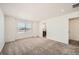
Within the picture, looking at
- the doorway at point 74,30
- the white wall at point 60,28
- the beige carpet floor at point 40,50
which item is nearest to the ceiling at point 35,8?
the white wall at point 60,28

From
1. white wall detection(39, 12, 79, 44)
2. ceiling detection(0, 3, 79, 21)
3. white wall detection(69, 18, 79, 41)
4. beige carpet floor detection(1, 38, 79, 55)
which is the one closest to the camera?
ceiling detection(0, 3, 79, 21)

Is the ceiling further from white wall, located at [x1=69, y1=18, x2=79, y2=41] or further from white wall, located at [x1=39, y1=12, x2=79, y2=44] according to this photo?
white wall, located at [x1=69, y1=18, x2=79, y2=41]

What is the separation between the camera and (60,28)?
5355 millimetres

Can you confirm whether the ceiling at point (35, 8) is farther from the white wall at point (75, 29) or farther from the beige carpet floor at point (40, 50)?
the white wall at point (75, 29)

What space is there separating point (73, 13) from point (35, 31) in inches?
203

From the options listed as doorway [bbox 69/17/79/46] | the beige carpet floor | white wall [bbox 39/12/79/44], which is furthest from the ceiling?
doorway [bbox 69/17/79/46]

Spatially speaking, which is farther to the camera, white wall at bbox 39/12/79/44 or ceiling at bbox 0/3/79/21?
white wall at bbox 39/12/79/44

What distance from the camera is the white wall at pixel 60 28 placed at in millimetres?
4758

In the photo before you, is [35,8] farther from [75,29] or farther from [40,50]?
[75,29]

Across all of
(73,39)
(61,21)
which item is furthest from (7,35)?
(73,39)

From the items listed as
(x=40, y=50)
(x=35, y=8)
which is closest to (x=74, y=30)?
(x=40, y=50)

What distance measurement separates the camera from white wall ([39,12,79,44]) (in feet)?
15.6

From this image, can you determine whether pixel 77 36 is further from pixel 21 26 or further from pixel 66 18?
pixel 21 26

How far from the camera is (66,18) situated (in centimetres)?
483
